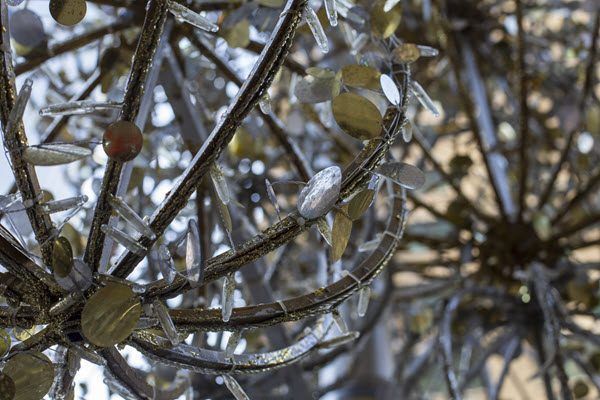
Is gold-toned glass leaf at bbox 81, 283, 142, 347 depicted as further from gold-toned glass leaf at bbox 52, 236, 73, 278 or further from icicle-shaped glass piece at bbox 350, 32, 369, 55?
icicle-shaped glass piece at bbox 350, 32, 369, 55

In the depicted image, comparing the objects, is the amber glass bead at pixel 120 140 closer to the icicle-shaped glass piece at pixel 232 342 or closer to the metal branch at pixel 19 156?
the metal branch at pixel 19 156

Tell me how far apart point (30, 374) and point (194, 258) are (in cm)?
13

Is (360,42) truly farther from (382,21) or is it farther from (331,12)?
(331,12)

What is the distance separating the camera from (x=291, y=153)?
924 millimetres

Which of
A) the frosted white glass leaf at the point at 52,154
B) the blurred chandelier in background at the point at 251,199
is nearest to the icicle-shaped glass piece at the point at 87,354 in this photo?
the blurred chandelier in background at the point at 251,199

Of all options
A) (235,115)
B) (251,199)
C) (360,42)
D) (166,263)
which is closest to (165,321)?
(166,263)

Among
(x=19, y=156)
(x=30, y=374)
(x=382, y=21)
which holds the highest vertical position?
(x=382, y=21)

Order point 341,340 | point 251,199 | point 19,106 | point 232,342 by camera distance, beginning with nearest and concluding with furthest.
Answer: point 19,106, point 232,342, point 341,340, point 251,199

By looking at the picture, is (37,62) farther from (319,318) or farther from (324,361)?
(324,361)

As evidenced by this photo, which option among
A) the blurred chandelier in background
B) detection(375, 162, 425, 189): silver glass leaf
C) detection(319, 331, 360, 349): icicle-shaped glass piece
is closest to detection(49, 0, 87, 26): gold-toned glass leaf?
the blurred chandelier in background

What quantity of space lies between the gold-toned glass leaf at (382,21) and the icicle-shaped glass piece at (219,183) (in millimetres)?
209

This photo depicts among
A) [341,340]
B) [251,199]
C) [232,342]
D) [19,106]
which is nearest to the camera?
[19,106]

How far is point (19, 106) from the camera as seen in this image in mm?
517

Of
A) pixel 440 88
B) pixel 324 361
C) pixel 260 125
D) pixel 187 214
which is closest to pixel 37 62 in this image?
pixel 187 214
